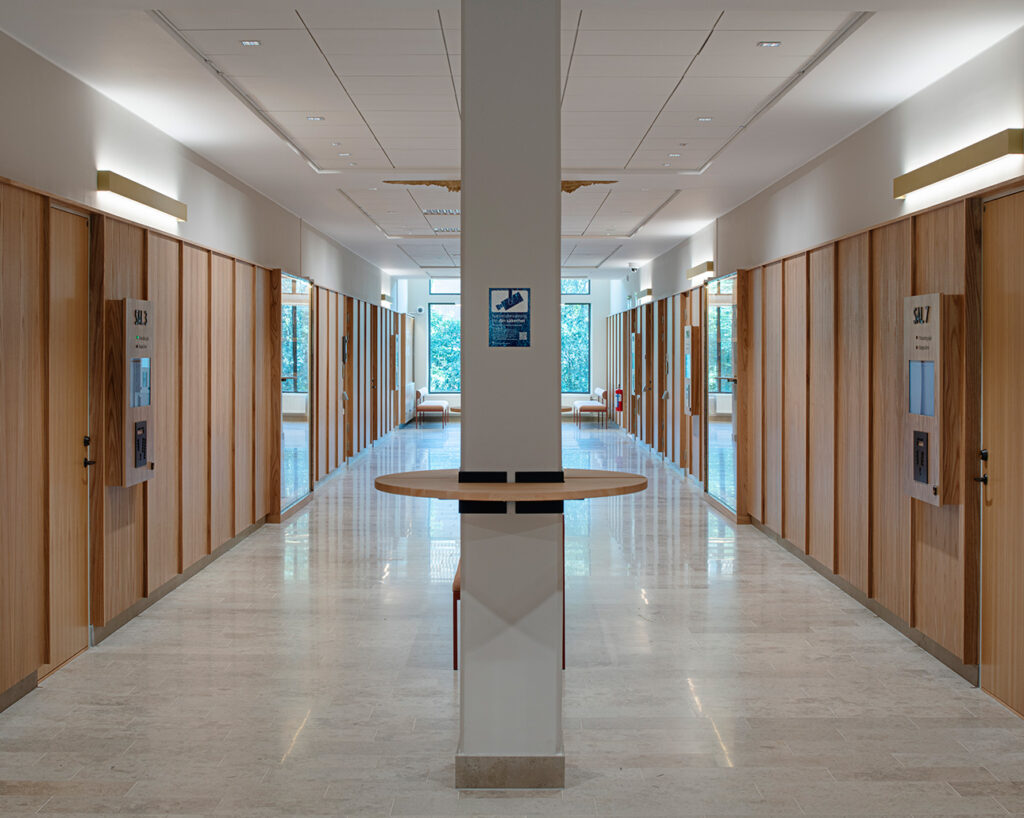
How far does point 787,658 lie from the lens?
20.6 feet

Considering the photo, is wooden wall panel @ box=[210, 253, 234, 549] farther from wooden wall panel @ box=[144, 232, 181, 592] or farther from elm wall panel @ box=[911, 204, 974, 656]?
elm wall panel @ box=[911, 204, 974, 656]

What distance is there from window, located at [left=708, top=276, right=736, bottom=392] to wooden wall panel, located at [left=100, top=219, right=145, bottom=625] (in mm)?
7055

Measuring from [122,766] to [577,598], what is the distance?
3.96 m

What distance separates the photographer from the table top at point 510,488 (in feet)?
12.9

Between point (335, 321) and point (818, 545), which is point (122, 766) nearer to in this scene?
point (818, 545)

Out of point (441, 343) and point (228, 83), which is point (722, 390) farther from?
point (441, 343)

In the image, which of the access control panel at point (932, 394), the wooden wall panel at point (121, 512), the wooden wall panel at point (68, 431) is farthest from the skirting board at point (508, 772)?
the wooden wall panel at point (121, 512)

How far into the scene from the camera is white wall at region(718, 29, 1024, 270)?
574cm

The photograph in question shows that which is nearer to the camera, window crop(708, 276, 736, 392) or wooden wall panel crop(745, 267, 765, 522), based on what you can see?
wooden wall panel crop(745, 267, 765, 522)

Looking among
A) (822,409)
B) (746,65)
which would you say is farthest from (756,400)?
(746,65)

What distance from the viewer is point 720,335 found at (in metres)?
12.5

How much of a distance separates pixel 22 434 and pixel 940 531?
5.54m

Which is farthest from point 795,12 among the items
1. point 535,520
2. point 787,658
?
point 787,658

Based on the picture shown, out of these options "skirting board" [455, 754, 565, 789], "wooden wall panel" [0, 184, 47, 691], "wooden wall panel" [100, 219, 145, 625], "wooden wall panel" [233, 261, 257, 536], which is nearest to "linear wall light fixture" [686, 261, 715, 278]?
"wooden wall panel" [233, 261, 257, 536]
